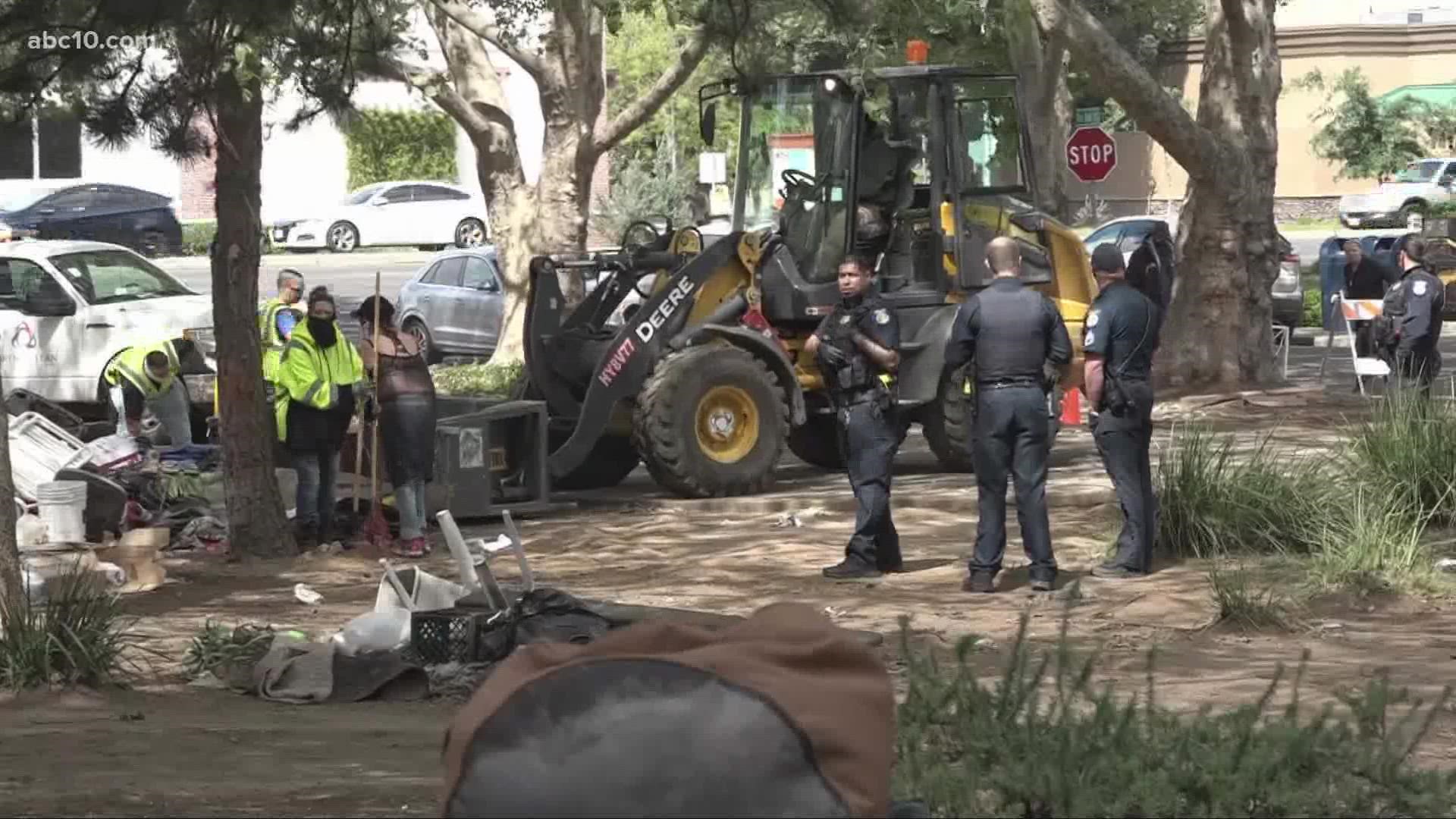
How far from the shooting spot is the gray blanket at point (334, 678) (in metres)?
9.60

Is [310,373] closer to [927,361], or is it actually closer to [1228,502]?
[927,361]

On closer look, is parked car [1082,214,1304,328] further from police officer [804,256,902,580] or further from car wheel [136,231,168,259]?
car wheel [136,231,168,259]

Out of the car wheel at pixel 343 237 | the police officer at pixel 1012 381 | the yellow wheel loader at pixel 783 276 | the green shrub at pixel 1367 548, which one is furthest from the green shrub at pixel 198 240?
the green shrub at pixel 1367 548

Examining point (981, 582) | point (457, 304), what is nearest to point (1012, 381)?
point (981, 582)

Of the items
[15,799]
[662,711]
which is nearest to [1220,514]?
[15,799]

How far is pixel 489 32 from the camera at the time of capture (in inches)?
859

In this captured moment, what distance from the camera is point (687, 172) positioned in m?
45.3

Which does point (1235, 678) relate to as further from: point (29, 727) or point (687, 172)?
point (687, 172)

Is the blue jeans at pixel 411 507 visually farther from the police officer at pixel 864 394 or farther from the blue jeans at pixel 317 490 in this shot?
the police officer at pixel 864 394

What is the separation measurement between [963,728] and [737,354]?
9348 millimetres

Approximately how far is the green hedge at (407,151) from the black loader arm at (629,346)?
35758mm

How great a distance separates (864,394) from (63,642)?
465cm

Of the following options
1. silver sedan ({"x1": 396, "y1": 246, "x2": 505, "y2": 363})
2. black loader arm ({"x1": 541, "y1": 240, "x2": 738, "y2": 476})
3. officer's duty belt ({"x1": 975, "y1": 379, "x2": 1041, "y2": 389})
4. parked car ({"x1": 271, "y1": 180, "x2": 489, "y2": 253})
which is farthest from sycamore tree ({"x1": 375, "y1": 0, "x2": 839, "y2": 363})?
parked car ({"x1": 271, "y1": 180, "x2": 489, "y2": 253})

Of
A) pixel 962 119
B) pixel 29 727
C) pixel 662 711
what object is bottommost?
pixel 29 727
